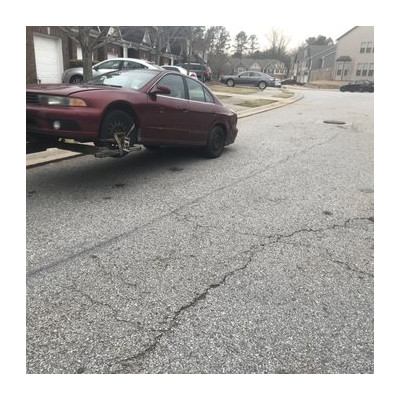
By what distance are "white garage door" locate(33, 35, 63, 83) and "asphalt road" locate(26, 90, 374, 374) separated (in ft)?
46.1

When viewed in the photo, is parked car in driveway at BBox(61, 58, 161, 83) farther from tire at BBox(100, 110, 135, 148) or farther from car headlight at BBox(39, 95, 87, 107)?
car headlight at BBox(39, 95, 87, 107)

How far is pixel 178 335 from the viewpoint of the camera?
93.4 inches

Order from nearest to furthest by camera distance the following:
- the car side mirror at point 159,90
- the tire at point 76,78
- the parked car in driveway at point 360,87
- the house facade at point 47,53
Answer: the car side mirror at point 159,90
the tire at point 76,78
the house facade at point 47,53
the parked car in driveway at point 360,87

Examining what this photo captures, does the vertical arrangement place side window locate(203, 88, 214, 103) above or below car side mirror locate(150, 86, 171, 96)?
above

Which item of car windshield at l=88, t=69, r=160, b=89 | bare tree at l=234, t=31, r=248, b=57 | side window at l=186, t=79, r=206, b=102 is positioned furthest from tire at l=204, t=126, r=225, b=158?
bare tree at l=234, t=31, r=248, b=57

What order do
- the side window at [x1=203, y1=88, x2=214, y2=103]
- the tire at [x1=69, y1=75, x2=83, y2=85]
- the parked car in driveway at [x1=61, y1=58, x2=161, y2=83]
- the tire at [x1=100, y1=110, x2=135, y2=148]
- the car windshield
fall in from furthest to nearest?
the tire at [x1=69, y1=75, x2=83, y2=85] < the parked car in driveway at [x1=61, y1=58, x2=161, y2=83] < the side window at [x1=203, y1=88, x2=214, y2=103] < the car windshield < the tire at [x1=100, y1=110, x2=135, y2=148]

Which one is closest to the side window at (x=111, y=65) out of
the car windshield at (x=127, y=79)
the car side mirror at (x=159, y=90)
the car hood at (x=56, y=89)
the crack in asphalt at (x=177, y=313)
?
the car windshield at (x=127, y=79)

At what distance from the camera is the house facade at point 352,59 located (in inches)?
2192

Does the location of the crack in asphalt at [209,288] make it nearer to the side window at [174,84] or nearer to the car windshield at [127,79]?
the car windshield at [127,79]

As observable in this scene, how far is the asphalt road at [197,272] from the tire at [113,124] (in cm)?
75

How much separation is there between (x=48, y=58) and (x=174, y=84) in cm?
1513

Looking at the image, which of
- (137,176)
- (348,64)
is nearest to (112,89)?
(137,176)

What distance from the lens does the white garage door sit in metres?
17.5

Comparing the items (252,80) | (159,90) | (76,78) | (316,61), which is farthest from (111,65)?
(316,61)
